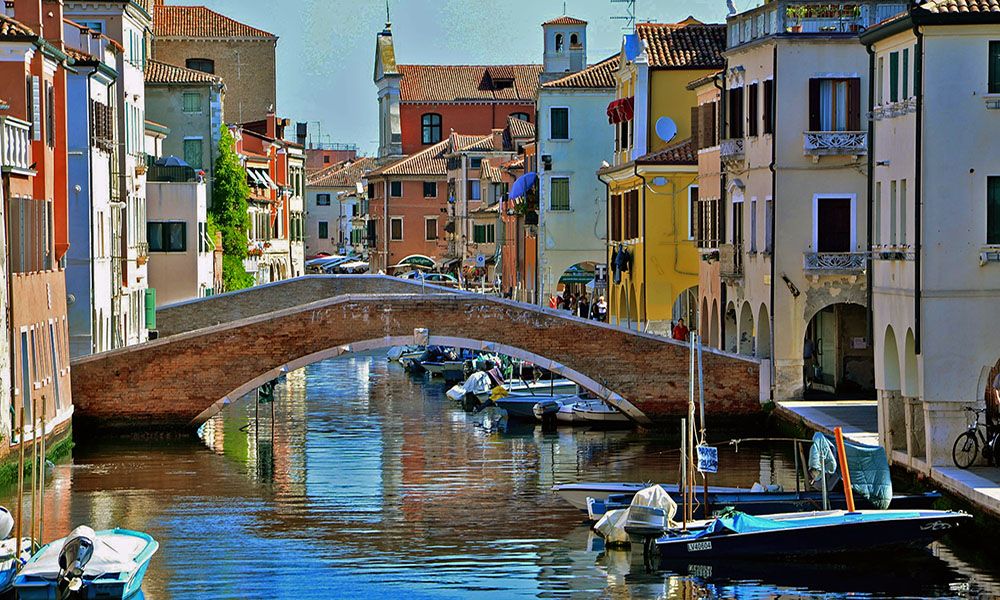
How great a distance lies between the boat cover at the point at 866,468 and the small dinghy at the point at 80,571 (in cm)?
808

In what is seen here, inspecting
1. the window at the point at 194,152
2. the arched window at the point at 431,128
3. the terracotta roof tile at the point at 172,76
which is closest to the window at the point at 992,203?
the terracotta roof tile at the point at 172,76

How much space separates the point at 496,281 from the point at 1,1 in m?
36.4

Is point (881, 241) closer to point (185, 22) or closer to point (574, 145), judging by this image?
point (574, 145)

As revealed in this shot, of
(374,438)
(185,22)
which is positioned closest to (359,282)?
(374,438)

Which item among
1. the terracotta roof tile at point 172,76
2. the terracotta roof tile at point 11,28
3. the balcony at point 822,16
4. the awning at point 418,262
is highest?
the terracotta roof tile at point 172,76

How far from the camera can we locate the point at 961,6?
25547 millimetres

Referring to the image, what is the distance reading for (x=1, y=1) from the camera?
34.0 m

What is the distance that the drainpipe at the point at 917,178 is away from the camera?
25719 millimetres

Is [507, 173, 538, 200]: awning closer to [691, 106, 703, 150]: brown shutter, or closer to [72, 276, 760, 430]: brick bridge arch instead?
[691, 106, 703, 150]: brown shutter

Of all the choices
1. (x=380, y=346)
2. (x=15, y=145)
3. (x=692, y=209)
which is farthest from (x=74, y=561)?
(x=692, y=209)

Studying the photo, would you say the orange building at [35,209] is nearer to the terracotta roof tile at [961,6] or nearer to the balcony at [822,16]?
the balcony at [822,16]

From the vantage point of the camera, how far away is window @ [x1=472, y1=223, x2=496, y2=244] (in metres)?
71.8

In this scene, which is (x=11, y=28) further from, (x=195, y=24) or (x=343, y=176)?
(x=343, y=176)

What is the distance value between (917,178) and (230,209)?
33395 mm
